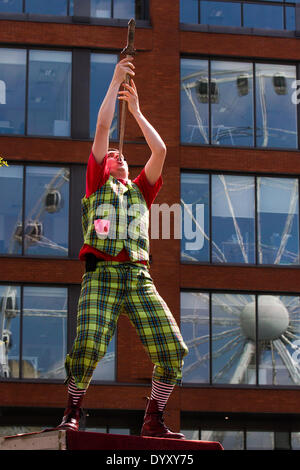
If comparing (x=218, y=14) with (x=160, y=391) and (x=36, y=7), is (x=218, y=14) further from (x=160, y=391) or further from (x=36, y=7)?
(x=160, y=391)

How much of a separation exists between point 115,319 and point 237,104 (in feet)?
68.8

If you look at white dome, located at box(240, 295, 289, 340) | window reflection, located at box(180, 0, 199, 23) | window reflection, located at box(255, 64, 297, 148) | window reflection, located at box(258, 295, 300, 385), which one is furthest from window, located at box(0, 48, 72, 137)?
window reflection, located at box(258, 295, 300, 385)

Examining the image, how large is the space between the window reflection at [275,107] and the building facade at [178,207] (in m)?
0.04

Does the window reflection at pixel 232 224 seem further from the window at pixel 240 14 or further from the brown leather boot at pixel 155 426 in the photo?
the brown leather boot at pixel 155 426

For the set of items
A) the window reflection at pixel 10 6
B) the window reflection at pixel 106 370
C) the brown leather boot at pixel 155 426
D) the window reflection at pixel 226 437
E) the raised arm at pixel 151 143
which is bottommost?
the window reflection at pixel 226 437

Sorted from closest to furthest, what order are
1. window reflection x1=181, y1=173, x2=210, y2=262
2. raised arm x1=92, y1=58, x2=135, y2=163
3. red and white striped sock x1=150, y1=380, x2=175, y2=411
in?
1. red and white striped sock x1=150, y1=380, x2=175, y2=411
2. raised arm x1=92, y1=58, x2=135, y2=163
3. window reflection x1=181, y1=173, x2=210, y2=262

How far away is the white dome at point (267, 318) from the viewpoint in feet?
93.5

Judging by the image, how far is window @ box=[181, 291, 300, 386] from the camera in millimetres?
28141

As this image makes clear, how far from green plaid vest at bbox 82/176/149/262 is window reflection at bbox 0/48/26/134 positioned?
19.2 metres

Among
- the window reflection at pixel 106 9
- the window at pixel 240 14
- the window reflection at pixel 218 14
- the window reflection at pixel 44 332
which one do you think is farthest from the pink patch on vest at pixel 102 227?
the window reflection at pixel 218 14

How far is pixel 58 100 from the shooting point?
29125 millimetres

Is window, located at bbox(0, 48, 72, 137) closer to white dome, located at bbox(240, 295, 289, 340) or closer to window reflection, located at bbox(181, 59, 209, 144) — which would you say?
window reflection, located at bbox(181, 59, 209, 144)

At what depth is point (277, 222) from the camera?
2931cm
